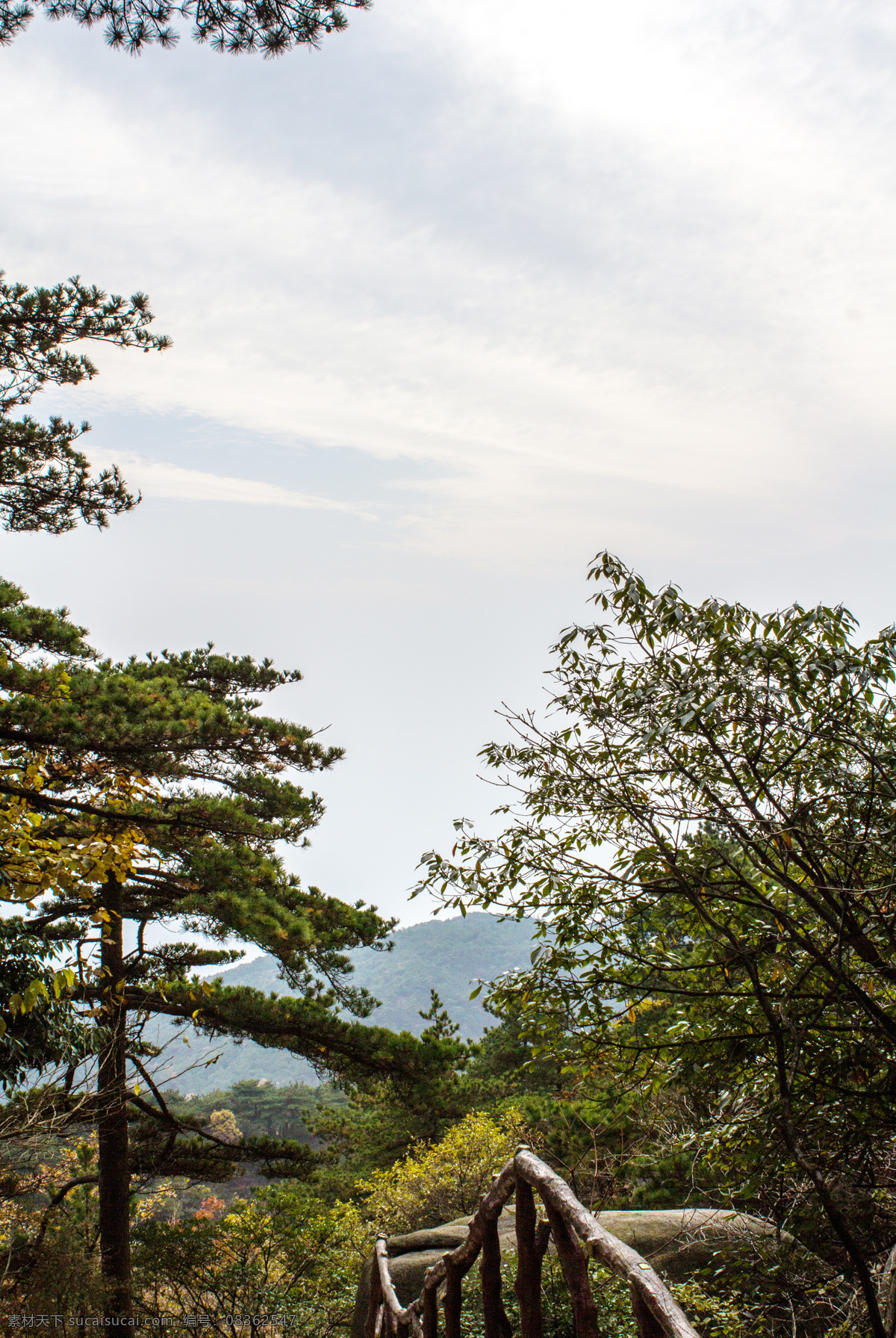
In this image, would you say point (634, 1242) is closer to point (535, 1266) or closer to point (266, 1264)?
point (266, 1264)

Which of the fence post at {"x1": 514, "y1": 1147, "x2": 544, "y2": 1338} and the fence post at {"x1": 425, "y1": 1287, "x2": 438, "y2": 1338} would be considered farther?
the fence post at {"x1": 425, "y1": 1287, "x2": 438, "y2": 1338}

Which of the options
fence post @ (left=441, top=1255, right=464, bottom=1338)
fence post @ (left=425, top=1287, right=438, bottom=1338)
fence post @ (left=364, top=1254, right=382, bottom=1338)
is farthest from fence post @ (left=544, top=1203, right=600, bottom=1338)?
fence post @ (left=364, top=1254, right=382, bottom=1338)

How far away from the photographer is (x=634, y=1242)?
7484mm

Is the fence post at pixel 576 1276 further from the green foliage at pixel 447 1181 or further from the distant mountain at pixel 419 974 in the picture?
the distant mountain at pixel 419 974

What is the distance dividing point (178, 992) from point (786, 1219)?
313 inches

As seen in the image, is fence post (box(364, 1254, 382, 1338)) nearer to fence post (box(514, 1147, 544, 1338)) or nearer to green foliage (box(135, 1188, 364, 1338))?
fence post (box(514, 1147, 544, 1338))

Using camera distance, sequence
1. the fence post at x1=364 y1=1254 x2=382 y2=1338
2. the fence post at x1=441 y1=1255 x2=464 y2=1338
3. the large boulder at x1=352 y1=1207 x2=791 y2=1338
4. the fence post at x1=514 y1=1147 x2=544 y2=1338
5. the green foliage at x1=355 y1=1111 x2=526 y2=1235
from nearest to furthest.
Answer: the fence post at x1=514 y1=1147 x2=544 y2=1338, the fence post at x1=441 y1=1255 x2=464 y2=1338, the fence post at x1=364 y1=1254 x2=382 y2=1338, the large boulder at x1=352 y1=1207 x2=791 y2=1338, the green foliage at x1=355 y1=1111 x2=526 y2=1235

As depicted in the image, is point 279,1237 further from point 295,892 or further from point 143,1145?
point 295,892

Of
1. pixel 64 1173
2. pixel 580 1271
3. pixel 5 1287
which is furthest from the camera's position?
pixel 64 1173

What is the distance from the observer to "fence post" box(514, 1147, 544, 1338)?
2.61m

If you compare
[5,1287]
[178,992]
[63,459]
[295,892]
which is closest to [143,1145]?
[5,1287]

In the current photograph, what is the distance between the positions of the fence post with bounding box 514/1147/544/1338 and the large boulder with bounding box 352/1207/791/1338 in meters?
3.59

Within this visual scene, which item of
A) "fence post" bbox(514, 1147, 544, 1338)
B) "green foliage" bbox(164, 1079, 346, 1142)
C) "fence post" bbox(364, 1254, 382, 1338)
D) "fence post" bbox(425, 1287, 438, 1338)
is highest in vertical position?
"fence post" bbox(514, 1147, 544, 1338)

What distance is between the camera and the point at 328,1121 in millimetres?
21000
